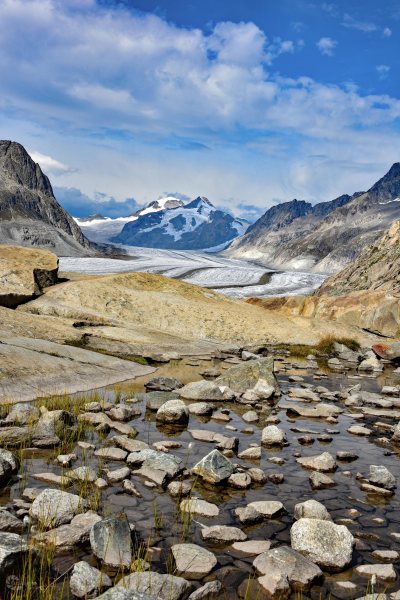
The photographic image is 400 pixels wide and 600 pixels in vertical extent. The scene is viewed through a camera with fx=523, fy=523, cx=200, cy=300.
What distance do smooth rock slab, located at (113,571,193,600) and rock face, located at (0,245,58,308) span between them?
27.1m

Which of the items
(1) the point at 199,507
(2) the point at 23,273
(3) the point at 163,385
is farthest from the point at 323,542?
(2) the point at 23,273

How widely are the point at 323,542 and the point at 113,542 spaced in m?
3.33

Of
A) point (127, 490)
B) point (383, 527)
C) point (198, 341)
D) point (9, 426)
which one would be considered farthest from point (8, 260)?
point (383, 527)

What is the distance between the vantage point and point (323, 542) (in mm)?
8367

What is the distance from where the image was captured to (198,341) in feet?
115

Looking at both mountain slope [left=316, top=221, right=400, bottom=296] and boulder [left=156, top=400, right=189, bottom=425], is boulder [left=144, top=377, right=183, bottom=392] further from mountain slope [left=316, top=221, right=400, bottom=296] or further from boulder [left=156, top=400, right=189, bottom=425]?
mountain slope [left=316, top=221, right=400, bottom=296]

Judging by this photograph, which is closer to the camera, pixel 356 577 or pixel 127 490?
pixel 356 577

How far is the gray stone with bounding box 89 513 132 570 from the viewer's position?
7582mm

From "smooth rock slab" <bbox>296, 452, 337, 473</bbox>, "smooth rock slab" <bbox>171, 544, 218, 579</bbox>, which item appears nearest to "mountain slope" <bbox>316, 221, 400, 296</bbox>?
"smooth rock slab" <bbox>296, 452, 337, 473</bbox>

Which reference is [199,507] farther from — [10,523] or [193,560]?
[10,523]

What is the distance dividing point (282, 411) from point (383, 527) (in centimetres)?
960

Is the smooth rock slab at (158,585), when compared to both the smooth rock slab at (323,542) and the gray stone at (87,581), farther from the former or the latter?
the smooth rock slab at (323,542)

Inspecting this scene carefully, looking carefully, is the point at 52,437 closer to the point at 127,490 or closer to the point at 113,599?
the point at 127,490

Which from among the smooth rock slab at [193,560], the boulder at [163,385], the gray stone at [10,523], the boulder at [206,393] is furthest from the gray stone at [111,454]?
the boulder at [163,385]
